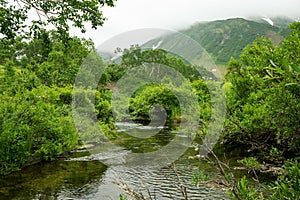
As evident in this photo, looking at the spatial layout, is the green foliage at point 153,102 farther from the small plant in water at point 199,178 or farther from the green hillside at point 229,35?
the green hillside at point 229,35

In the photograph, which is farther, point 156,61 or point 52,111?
point 156,61

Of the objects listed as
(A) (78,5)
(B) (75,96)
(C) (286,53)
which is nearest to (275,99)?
(C) (286,53)

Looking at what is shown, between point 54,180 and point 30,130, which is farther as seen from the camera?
point 30,130

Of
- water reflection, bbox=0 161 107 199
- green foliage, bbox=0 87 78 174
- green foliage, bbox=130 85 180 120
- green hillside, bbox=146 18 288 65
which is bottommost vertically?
green foliage, bbox=130 85 180 120

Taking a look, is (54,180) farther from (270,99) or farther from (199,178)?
(199,178)

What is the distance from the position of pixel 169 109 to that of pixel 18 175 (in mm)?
22125

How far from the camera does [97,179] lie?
37.0 feet

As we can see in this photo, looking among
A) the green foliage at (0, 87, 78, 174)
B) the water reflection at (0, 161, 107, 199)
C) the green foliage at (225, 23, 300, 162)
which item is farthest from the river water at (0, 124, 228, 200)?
the green foliage at (225, 23, 300, 162)

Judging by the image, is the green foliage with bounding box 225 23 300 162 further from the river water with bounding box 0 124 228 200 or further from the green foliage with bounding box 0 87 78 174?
the green foliage with bounding box 0 87 78 174

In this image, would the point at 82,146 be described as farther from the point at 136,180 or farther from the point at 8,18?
the point at 8,18

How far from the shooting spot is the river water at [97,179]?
9.55 m

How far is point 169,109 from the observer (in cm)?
3238

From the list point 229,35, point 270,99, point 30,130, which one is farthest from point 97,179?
point 229,35

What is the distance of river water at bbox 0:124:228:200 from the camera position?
9547 mm
